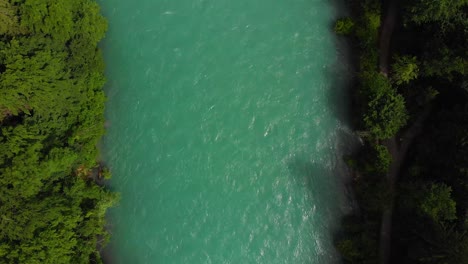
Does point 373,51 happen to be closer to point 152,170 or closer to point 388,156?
point 388,156

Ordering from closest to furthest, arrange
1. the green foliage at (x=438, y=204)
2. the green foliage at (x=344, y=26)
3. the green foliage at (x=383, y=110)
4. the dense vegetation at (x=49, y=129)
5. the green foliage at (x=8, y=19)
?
the green foliage at (x=438, y=204) → the dense vegetation at (x=49, y=129) → the green foliage at (x=8, y=19) → the green foliage at (x=383, y=110) → the green foliage at (x=344, y=26)

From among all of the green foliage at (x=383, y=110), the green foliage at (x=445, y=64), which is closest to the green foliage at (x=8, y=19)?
the green foliage at (x=383, y=110)

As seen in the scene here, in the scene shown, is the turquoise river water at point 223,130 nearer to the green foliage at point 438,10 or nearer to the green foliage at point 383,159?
the green foliage at point 383,159

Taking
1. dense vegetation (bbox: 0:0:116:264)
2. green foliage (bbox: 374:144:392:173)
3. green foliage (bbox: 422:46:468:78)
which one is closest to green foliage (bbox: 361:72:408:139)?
green foliage (bbox: 374:144:392:173)

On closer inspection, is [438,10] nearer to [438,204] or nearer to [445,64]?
[445,64]

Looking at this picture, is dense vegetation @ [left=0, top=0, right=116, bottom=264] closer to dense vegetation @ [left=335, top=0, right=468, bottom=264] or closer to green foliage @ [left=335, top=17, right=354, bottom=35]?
green foliage @ [left=335, top=17, right=354, bottom=35]

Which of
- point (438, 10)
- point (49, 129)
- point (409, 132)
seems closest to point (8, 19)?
point (49, 129)
